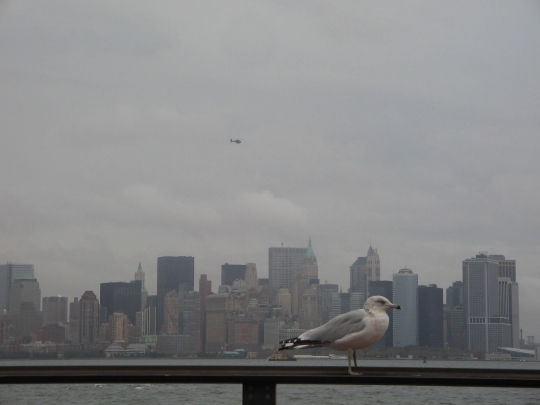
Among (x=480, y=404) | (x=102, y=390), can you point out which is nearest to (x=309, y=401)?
(x=480, y=404)

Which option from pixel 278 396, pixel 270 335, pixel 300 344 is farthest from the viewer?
pixel 270 335

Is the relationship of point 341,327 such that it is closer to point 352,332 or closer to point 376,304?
point 352,332

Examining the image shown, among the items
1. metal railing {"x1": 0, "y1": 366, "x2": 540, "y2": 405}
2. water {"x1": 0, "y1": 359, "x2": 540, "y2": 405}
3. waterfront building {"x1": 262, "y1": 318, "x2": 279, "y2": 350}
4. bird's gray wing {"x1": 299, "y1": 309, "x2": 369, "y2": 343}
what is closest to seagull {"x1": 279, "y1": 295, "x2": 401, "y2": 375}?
bird's gray wing {"x1": 299, "y1": 309, "x2": 369, "y2": 343}

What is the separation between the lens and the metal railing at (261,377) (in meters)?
3.59

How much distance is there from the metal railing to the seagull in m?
0.64

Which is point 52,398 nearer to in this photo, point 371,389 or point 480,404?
point 371,389

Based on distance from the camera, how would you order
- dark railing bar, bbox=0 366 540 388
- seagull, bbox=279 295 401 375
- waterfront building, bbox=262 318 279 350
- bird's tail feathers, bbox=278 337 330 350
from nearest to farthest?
dark railing bar, bbox=0 366 540 388 → seagull, bbox=279 295 401 375 → bird's tail feathers, bbox=278 337 330 350 → waterfront building, bbox=262 318 279 350

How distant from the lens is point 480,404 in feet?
109

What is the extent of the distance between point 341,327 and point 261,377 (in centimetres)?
122

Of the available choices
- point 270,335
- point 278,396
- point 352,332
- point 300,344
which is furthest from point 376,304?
point 270,335

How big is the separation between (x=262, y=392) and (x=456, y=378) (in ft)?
3.11

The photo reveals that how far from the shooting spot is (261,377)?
3719 mm

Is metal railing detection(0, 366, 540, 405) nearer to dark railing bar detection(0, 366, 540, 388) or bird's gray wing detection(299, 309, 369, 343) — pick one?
dark railing bar detection(0, 366, 540, 388)

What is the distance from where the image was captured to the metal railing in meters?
3.59
